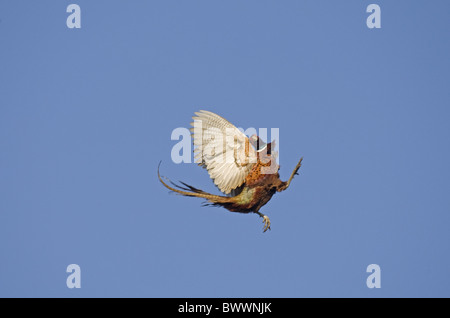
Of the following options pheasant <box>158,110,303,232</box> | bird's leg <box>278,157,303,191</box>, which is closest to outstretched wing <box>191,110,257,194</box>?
pheasant <box>158,110,303,232</box>

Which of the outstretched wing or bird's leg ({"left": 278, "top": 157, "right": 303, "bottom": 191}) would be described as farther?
bird's leg ({"left": 278, "top": 157, "right": 303, "bottom": 191})

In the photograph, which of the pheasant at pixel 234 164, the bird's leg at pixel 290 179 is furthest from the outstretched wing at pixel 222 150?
the bird's leg at pixel 290 179

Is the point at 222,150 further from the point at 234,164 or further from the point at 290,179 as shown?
the point at 290,179

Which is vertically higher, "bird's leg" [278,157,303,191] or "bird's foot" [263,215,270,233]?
"bird's leg" [278,157,303,191]

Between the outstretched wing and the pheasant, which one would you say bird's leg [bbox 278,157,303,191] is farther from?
the outstretched wing

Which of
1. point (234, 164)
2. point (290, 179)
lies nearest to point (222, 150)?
point (234, 164)
